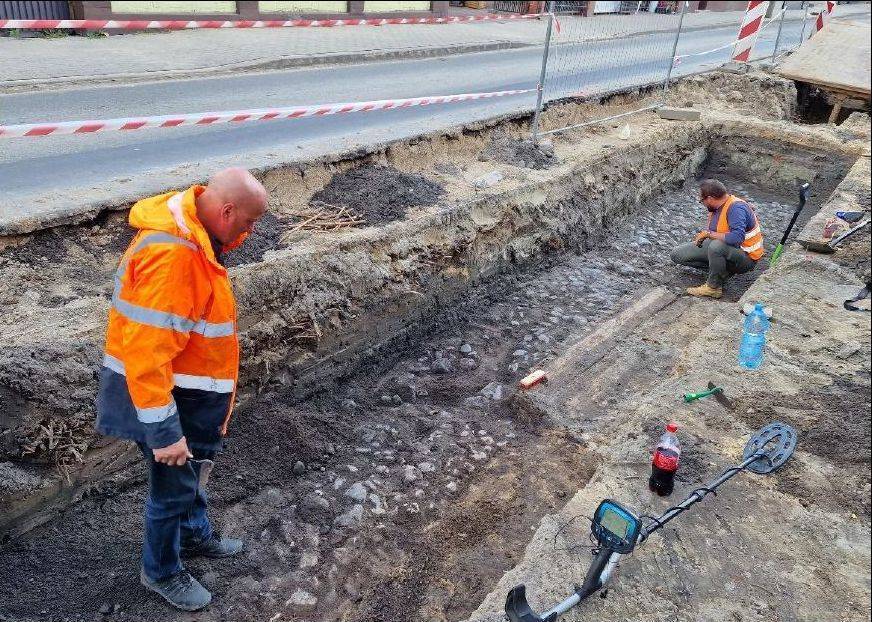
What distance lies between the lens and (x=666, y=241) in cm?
870

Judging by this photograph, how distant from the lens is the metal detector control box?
2.69m

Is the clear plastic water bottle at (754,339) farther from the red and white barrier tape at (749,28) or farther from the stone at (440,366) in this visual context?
the red and white barrier tape at (749,28)

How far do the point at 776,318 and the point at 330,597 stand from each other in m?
3.78

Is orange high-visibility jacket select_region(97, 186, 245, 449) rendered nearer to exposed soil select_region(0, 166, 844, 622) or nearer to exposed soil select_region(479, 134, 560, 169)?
exposed soil select_region(0, 166, 844, 622)

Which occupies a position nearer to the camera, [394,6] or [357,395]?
[357,395]

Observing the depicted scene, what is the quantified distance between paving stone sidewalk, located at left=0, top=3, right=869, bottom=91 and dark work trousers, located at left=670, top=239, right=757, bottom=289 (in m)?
4.80

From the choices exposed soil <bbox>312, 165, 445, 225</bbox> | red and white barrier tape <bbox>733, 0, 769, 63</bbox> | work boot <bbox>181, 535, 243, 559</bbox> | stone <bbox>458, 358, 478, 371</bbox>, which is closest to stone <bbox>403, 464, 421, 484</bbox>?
work boot <bbox>181, 535, 243, 559</bbox>

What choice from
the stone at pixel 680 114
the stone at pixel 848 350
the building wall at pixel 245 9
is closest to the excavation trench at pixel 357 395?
the stone at pixel 848 350

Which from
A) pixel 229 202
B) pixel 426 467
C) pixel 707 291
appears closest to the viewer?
pixel 229 202

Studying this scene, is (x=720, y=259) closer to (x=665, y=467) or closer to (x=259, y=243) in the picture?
(x=665, y=467)

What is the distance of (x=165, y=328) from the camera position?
8.30 feet

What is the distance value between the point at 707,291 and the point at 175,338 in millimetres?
6367

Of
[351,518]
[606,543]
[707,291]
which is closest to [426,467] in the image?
[351,518]

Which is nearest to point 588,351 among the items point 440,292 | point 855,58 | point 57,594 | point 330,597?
point 440,292
